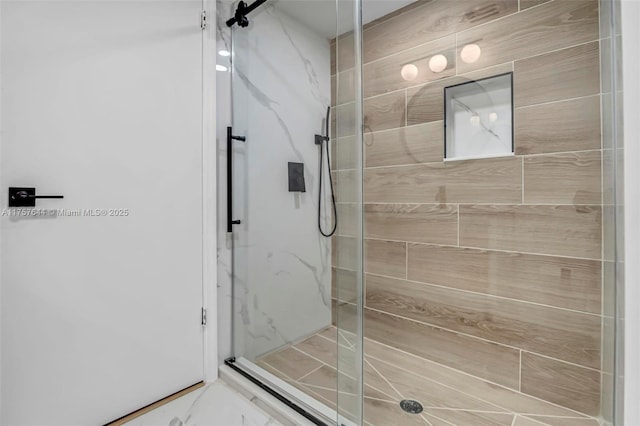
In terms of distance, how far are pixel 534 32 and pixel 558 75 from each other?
0.85 ft

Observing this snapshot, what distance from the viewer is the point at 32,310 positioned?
1190 millimetres

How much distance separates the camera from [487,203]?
1683mm

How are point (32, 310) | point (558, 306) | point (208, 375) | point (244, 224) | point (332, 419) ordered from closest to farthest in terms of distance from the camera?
point (32, 310), point (332, 419), point (558, 306), point (208, 375), point (244, 224)

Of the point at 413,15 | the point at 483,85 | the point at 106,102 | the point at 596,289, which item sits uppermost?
the point at 413,15

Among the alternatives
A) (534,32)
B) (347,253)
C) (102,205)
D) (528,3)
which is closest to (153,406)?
(102,205)

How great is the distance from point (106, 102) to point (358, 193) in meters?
1.16

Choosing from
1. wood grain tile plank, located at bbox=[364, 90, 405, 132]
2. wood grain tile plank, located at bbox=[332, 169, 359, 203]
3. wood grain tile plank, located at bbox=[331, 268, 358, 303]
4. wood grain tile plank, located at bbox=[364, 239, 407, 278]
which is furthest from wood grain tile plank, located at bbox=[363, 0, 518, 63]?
wood grain tile plank, located at bbox=[331, 268, 358, 303]

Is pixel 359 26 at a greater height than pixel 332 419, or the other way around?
pixel 359 26

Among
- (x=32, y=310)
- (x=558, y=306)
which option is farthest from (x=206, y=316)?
(x=558, y=306)

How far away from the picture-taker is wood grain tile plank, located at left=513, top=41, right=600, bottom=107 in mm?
1367

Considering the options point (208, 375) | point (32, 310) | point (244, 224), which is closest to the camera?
point (32, 310)

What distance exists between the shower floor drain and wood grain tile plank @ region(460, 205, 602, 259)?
0.87m

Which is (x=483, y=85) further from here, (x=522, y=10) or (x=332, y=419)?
(x=332, y=419)

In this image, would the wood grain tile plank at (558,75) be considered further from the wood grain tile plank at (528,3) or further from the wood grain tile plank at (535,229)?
the wood grain tile plank at (535,229)
